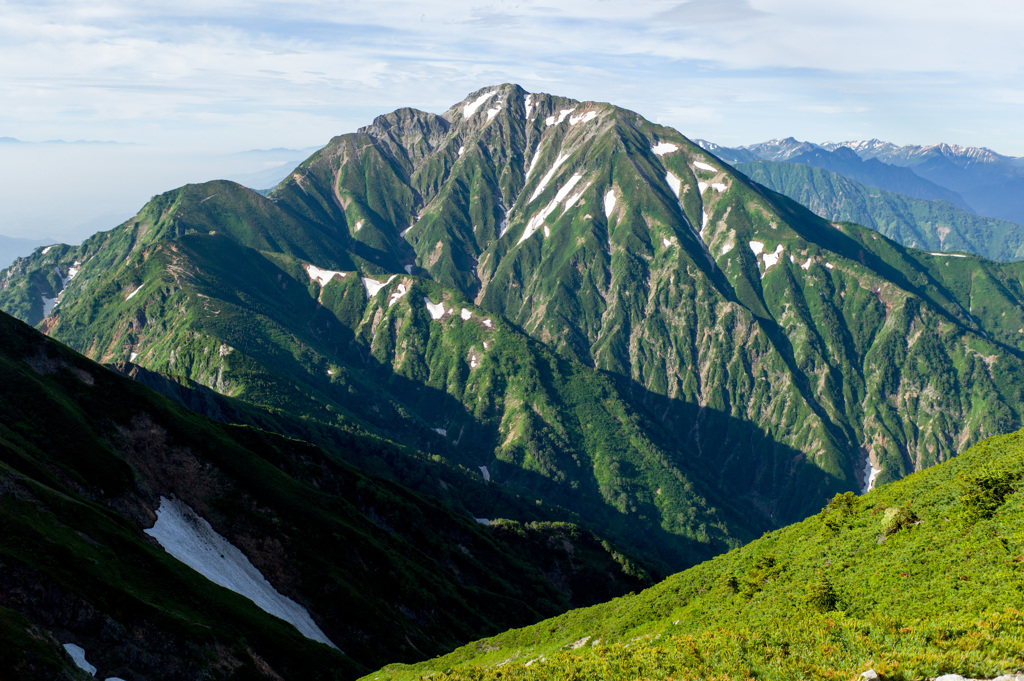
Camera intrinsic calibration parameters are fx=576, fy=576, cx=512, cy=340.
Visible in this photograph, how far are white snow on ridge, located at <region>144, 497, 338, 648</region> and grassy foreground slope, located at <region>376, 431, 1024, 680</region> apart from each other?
26.8 metres

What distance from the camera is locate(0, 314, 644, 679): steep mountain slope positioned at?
204ft

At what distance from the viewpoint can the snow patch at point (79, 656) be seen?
57.1 meters

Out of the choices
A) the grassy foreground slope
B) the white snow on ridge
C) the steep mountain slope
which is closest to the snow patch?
the steep mountain slope

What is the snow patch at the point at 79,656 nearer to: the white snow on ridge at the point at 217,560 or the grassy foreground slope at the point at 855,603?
the white snow on ridge at the point at 217,560

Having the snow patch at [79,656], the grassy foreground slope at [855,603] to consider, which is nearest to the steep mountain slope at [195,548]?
the snow patch at [79,656]

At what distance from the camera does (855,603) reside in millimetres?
49062

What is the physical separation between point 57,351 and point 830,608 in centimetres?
14083

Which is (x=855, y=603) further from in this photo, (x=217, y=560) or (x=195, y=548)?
(x=195, y=548)

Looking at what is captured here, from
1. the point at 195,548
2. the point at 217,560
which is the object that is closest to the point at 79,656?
the point at 195,548

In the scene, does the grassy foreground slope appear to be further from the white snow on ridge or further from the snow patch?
the snow patch

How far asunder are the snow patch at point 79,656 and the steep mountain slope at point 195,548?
869mm

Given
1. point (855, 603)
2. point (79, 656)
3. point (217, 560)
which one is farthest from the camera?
point (217, 560)

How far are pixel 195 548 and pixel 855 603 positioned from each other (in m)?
95.4

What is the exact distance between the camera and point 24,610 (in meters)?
58.1
